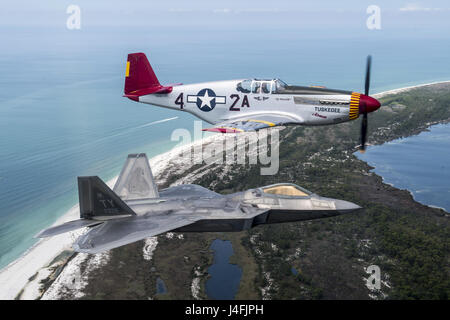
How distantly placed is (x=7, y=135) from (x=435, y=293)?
3286 inches

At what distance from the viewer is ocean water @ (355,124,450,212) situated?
6081 centimetres

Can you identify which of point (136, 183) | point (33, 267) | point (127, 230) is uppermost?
point (136, 183)

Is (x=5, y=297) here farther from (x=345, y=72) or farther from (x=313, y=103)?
(x=345, y=72)

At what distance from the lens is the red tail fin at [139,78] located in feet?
137

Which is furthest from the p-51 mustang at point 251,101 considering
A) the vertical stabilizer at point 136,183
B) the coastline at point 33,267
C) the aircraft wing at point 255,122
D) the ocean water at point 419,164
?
the ocean water at point 419,164

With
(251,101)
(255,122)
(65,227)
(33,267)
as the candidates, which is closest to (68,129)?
(33,267)

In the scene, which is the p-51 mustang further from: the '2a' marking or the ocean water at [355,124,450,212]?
the ocean water at [355,124,450,212]

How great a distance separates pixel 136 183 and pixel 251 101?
14.3 metres

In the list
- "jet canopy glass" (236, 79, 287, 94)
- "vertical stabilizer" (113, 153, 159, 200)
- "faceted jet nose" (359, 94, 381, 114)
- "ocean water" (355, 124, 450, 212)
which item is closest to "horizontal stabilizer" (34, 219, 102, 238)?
"vertical stabilizer" (113, 153, 159, 200)

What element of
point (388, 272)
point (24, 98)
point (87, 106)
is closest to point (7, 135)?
point (87, 106)

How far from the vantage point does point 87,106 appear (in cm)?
11081

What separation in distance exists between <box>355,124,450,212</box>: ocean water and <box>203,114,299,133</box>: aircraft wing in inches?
1160

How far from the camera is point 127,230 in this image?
26625 millimetres

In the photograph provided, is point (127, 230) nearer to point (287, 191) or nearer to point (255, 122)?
point (287, 191)
